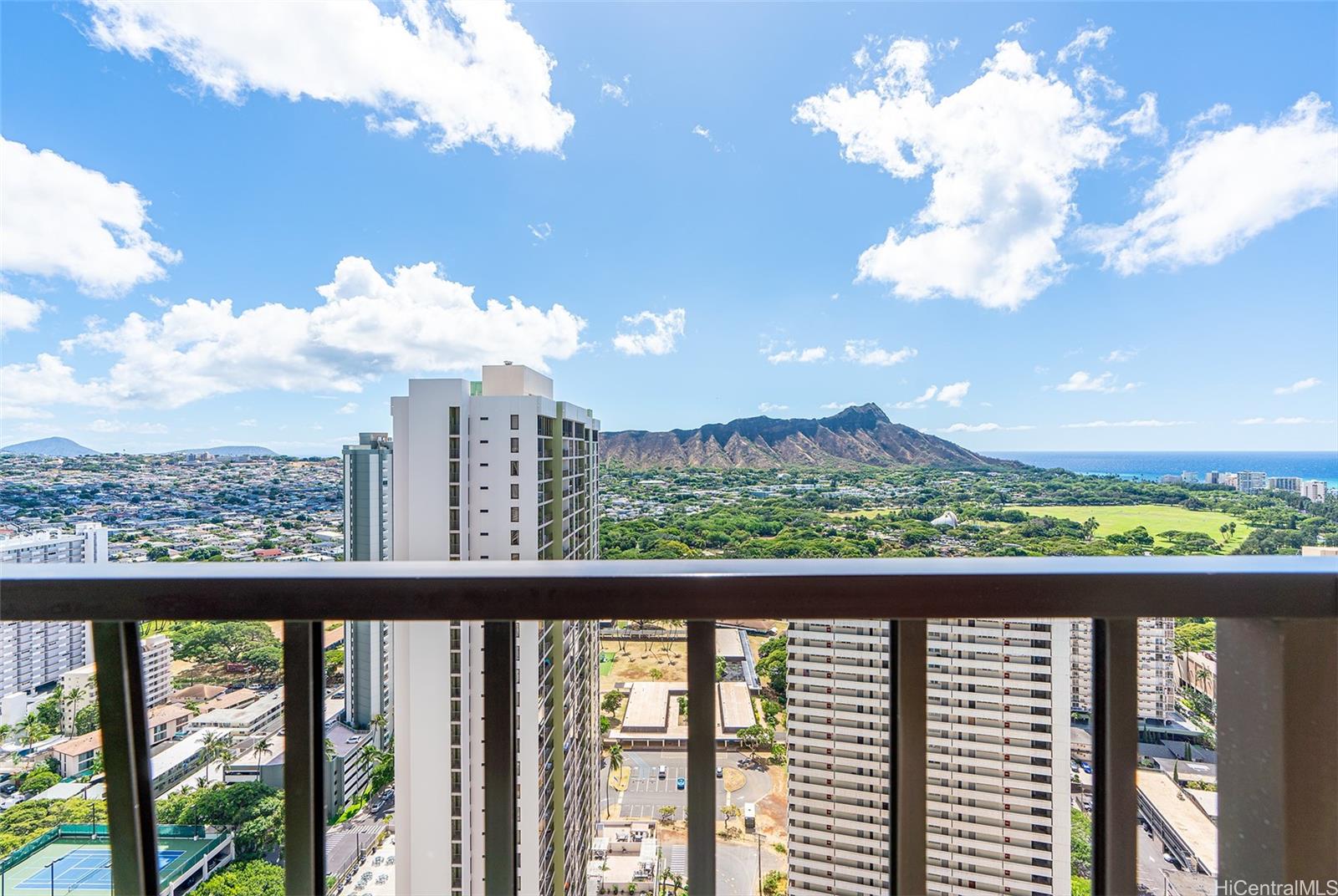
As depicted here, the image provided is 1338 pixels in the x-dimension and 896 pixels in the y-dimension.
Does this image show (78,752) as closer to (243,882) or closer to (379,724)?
(243,882)

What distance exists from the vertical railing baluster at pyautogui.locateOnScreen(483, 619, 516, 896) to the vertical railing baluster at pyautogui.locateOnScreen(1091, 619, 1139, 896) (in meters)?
0.73

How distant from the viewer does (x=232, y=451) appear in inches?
187

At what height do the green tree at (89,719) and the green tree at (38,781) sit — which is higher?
the green tree at (89,719)

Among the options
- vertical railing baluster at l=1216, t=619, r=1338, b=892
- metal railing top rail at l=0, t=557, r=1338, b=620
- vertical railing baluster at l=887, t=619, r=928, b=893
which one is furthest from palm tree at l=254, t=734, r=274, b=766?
vertical railing baluster at l=1216, t=619, r=1338, b=892

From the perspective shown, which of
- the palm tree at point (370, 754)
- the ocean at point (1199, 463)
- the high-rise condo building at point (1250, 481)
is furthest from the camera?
the high-rise condo building at point (1250, 481)

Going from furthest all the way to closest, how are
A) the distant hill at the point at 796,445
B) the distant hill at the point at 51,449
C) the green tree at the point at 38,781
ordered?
1. the distant hill at the point at 796,445
2. the distant hill at the point at 51,449
3. the green tree at the point at 38,781

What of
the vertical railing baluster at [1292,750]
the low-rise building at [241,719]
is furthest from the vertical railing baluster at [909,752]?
the low-rise building at [241,719]

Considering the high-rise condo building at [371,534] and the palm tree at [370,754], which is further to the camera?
the high-rise condo building at [371,534]

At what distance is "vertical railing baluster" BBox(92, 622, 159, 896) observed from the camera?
0.66 meters

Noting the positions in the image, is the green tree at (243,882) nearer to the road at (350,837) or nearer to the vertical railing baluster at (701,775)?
the road at (350,837)

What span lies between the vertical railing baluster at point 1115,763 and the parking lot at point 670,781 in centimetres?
43

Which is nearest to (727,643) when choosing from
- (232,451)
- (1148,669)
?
(1148,669)

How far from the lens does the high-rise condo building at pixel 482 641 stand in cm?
144

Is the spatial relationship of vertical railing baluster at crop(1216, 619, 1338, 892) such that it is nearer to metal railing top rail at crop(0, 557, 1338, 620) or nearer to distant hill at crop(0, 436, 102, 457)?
metal railing top rail at crop(0, 557, 1338, 620)
